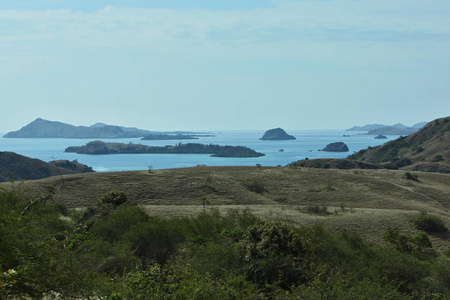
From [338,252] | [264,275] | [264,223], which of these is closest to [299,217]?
[338,252]

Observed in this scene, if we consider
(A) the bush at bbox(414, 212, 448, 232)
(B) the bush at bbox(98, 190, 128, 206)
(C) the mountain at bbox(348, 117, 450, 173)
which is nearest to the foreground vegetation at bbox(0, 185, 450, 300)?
(B) the bush at bbox(98, 190, 128, 206)

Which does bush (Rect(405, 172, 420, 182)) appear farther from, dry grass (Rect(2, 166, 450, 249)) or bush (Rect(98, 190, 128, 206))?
bush (Rect(98, 190, 128, 206))

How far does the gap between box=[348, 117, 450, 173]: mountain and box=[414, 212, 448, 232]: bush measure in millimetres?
83726

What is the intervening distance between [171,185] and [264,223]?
127ft

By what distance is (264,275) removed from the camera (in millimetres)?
18750

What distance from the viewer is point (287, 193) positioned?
5825 cm

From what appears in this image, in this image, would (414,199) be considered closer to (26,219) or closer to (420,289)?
(420,289)

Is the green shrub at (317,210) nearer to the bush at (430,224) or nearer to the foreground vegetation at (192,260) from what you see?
the bush at (430,224)

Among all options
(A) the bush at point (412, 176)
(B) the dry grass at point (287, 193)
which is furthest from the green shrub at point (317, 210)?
(A) the bush at point (412, 176)

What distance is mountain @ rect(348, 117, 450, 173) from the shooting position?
12294 cm

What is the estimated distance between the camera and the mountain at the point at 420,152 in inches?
4840

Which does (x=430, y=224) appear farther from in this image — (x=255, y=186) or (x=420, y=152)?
(x=420, y=152)

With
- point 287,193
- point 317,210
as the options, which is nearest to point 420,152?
point 287,193

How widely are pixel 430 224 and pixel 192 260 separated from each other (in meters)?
27.3
